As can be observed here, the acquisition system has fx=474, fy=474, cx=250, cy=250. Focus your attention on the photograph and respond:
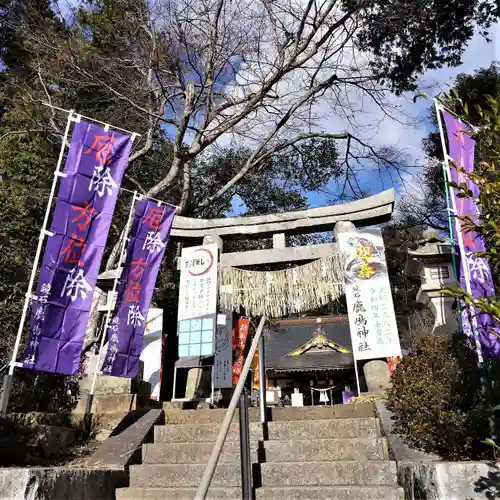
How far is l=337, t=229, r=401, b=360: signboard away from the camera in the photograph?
7312mm

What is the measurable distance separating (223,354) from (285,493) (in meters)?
7.17

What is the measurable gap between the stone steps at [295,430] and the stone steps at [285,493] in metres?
0.67

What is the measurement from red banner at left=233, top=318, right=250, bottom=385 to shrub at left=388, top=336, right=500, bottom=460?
26.4 ft

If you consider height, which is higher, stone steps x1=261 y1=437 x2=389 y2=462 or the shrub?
the shrub

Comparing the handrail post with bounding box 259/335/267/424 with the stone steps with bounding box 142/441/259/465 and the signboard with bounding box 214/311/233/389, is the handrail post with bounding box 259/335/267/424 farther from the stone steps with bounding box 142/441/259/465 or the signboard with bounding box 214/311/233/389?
the signboard with bounding box 214/311/233/389

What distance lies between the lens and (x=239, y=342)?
1293 cm

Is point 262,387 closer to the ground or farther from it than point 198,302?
closer to the ground

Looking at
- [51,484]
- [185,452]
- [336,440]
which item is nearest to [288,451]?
[336,440]

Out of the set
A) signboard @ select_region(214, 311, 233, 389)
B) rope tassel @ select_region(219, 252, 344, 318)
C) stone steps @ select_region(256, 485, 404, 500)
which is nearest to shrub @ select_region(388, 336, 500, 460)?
stone steps @ select_region(256, 485, 404, 500)

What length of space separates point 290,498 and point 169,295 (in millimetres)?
9587

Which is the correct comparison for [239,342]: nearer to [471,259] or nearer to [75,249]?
[75,249]

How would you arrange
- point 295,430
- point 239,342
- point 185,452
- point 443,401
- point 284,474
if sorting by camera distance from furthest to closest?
1. point 239,342
2. point 295,430
3. point 185,452
4. point 284,474
5. point 443,401

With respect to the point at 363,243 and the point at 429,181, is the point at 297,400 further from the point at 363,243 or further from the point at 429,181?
the point at 363,243

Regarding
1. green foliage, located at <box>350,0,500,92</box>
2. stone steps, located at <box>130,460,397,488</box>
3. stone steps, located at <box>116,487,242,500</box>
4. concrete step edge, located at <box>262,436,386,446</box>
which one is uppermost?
green foliage, located at <box>350,0,500,92</box>
